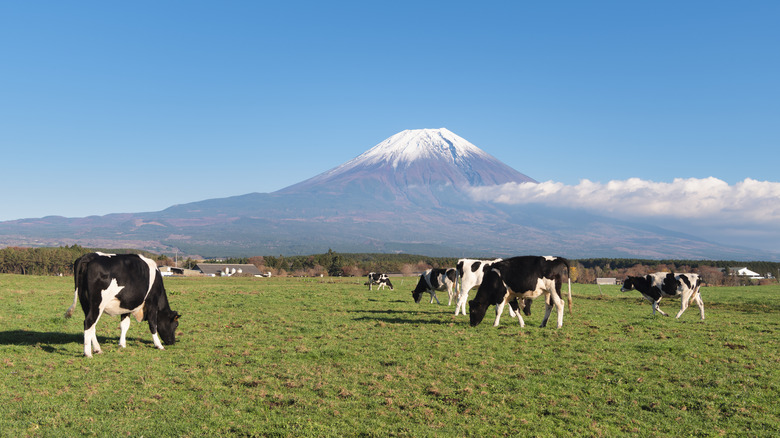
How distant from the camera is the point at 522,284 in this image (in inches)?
651

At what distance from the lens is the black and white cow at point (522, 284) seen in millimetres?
16516

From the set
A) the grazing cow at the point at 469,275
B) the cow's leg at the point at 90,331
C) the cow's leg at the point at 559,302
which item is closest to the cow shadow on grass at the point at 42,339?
the cow's leg at the point at 90,331

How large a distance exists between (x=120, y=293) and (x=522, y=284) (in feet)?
36.3

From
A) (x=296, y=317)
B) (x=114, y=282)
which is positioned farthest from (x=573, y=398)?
(x=296, y=317)

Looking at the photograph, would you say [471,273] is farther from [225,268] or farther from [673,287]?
[225,268]

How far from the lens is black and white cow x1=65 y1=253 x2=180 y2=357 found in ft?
39.4

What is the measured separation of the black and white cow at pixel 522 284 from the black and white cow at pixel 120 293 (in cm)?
905

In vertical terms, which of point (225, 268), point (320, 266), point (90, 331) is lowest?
point (225, 268)

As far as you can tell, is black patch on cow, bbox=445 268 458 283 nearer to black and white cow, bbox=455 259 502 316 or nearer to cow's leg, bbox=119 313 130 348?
black and white cow, bbox=455 259 502 316

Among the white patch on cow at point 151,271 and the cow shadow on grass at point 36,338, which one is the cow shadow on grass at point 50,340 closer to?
the cow shadow on grass at point 36,338

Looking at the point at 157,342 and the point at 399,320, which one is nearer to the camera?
the point at 157,342

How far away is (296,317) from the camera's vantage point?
19.8m

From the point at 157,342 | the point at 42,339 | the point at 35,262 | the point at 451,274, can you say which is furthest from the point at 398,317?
the point at 35,262

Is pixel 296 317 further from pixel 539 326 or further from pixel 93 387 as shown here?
pixel 93 387
